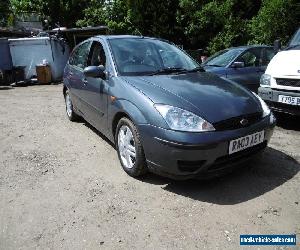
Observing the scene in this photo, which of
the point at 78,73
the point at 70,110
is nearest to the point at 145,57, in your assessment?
the point at 78,73

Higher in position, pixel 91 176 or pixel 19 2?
pixel 19 2

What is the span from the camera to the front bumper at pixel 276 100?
215 inches

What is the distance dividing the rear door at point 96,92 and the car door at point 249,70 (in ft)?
12.3

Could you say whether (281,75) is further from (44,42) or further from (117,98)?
(44,42)

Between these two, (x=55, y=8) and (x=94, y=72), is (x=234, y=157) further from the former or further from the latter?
(x=55, y=8)

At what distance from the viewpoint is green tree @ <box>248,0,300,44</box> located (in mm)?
13227

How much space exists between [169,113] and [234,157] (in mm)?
820

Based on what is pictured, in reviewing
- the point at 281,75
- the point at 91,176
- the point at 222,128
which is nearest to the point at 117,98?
the point at 91,176

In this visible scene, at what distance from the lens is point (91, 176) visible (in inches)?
168

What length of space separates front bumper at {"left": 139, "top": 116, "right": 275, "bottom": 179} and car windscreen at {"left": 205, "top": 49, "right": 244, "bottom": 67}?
4.81 m

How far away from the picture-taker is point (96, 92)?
4.82 m

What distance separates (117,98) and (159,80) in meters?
0.54

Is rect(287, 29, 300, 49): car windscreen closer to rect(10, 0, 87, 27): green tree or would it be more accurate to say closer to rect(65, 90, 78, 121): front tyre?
rect(65, 90, 78, 121): front tyre

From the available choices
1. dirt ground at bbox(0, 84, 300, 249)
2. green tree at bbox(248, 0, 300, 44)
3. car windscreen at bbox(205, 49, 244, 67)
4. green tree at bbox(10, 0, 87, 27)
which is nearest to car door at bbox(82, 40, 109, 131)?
dirt ground at bbox(0, 84, 300, 249)
